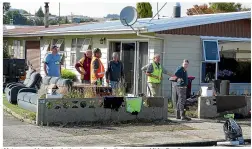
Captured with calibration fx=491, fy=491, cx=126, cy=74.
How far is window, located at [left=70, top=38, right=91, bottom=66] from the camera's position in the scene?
19203 mm

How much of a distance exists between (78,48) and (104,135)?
407 inches

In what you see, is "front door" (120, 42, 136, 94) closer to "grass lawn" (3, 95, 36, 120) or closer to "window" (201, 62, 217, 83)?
"window" (201, 62, 217, 83)

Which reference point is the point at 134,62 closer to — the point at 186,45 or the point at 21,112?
the point at 186,45

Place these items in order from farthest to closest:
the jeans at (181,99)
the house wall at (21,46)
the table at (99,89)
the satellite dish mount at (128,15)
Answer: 1. the house wall at (21,46)
2. the satellite dish mount at (128,15)
3. the jeans at (181,99)
4. the table at (99,89)

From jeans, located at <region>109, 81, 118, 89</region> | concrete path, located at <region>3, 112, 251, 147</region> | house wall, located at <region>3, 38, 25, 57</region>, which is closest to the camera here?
concrete path, located at <region>3, 112, 251, 147</region>

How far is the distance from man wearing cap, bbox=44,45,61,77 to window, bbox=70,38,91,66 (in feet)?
16.7

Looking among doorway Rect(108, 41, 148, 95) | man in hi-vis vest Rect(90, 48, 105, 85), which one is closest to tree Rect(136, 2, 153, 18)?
doorway Rect(108, 41, 148, 95)

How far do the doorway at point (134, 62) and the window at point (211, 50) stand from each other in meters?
1.95

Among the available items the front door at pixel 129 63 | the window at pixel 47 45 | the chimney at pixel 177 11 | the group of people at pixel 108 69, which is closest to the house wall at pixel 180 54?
the front door at pixel 129 63

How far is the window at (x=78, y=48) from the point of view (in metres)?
19.2

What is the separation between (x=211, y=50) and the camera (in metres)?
16.3

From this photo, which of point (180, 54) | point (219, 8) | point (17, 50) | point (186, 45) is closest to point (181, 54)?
point (180, 54)

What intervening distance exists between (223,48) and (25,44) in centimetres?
1233

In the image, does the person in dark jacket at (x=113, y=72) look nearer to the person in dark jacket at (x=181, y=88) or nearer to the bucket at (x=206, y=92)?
the person in dark jacket at (x=181, y=88)
